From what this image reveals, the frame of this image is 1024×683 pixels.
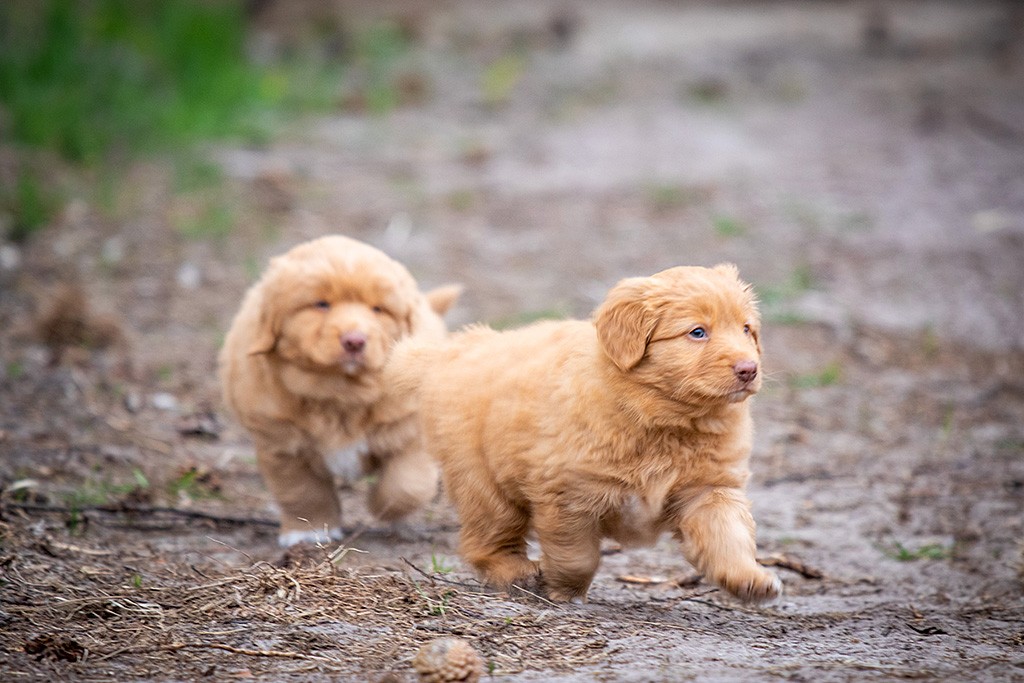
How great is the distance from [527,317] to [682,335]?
13.6ft

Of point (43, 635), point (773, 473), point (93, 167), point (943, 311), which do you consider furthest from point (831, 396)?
point (93, 167)

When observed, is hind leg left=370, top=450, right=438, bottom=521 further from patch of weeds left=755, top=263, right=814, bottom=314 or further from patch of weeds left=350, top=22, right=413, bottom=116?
patch of weeds left=350, top=22, right=413, bottom=116

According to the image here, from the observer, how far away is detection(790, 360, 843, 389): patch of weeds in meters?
6.95

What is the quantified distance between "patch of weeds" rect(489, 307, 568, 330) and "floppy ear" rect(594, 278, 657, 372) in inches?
149

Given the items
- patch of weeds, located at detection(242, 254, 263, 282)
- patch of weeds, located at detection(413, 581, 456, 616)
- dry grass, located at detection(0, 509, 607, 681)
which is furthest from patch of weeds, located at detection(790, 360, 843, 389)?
patch of weeds, located at detection(242, 254, 263, 282)

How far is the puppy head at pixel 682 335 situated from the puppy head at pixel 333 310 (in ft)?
4.08

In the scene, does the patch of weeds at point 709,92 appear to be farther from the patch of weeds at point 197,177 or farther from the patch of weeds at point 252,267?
the patch of weeds at point 252,267

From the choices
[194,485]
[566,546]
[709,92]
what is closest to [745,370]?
[566,546]

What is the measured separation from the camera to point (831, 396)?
22.5 feet

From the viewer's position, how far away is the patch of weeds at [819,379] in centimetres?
695

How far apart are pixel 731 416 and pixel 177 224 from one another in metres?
6.81

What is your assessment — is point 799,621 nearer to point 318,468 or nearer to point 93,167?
point 318,468

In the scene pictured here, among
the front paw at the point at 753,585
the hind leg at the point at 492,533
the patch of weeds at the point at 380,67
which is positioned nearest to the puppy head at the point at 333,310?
the hind leg at the point at 492,533

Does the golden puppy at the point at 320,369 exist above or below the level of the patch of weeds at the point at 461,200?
below
